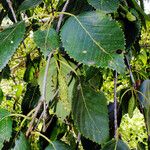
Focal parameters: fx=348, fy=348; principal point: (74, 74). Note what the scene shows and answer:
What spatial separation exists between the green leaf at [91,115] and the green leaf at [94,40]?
177 millimetres

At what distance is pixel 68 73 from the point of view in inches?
32.7

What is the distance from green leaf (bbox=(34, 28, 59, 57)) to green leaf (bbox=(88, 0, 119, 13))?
10 centimetres

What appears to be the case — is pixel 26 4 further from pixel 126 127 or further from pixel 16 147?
pixel 126 127

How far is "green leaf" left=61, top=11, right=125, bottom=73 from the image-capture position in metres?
0.62

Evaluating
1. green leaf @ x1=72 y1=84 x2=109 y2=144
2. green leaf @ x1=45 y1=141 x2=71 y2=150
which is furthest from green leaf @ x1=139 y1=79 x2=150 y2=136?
green leaf @ x1=45 y1=141 x2=71 y2=150

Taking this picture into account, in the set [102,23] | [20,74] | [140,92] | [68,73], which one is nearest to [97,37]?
[102,23]

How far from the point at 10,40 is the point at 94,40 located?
17 cm

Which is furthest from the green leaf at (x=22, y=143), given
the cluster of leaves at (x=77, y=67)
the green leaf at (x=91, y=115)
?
the green leaf at (x=91, y=115)

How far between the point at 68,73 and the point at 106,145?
190mm

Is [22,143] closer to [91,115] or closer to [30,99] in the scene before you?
[91,115]

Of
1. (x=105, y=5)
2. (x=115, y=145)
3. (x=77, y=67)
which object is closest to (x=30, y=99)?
(x=77, y=67)

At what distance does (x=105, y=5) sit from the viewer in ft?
2.27

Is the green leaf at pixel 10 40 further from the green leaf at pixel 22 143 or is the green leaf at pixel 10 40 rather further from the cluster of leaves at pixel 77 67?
the green leaf at pixel 22 143

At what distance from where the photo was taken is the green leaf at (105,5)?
0.69m
